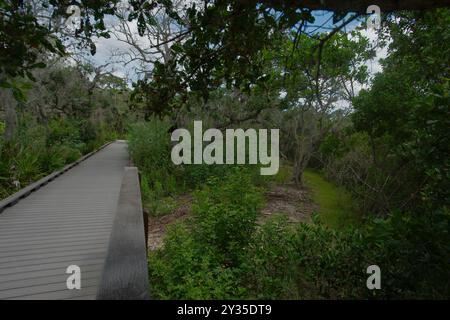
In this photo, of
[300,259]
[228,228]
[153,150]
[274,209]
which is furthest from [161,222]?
[153,150]

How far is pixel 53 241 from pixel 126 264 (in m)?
3.03

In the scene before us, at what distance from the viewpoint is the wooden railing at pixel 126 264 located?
1.32m

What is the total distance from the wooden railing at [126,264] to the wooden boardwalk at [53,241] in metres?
0.50

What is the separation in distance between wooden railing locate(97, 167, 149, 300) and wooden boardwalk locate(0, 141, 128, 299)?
0.50 meters

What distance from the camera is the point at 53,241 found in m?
3.95

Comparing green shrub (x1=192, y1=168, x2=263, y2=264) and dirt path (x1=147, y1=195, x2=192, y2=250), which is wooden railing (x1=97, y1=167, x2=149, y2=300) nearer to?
green shrub (x1=192, y1=168, x2=263, y2=264)

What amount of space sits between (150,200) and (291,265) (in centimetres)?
625

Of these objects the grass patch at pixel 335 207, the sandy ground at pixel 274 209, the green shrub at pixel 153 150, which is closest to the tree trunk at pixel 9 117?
the green shrub at pixel 153 150

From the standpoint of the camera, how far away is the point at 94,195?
7082 mm

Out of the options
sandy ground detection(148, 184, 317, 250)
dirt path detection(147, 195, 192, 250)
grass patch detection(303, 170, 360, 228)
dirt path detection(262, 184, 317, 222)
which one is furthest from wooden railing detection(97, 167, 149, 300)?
dirt path detection(262, 184, 317, 222)

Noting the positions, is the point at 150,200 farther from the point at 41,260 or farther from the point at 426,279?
the point at 426,279

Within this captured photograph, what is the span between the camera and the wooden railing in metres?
1.32

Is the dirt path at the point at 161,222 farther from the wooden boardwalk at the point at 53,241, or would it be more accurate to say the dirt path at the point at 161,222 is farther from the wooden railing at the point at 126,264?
the wooden railing at the point at 126,264

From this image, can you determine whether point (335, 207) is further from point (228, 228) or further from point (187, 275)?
point (187, 275)
